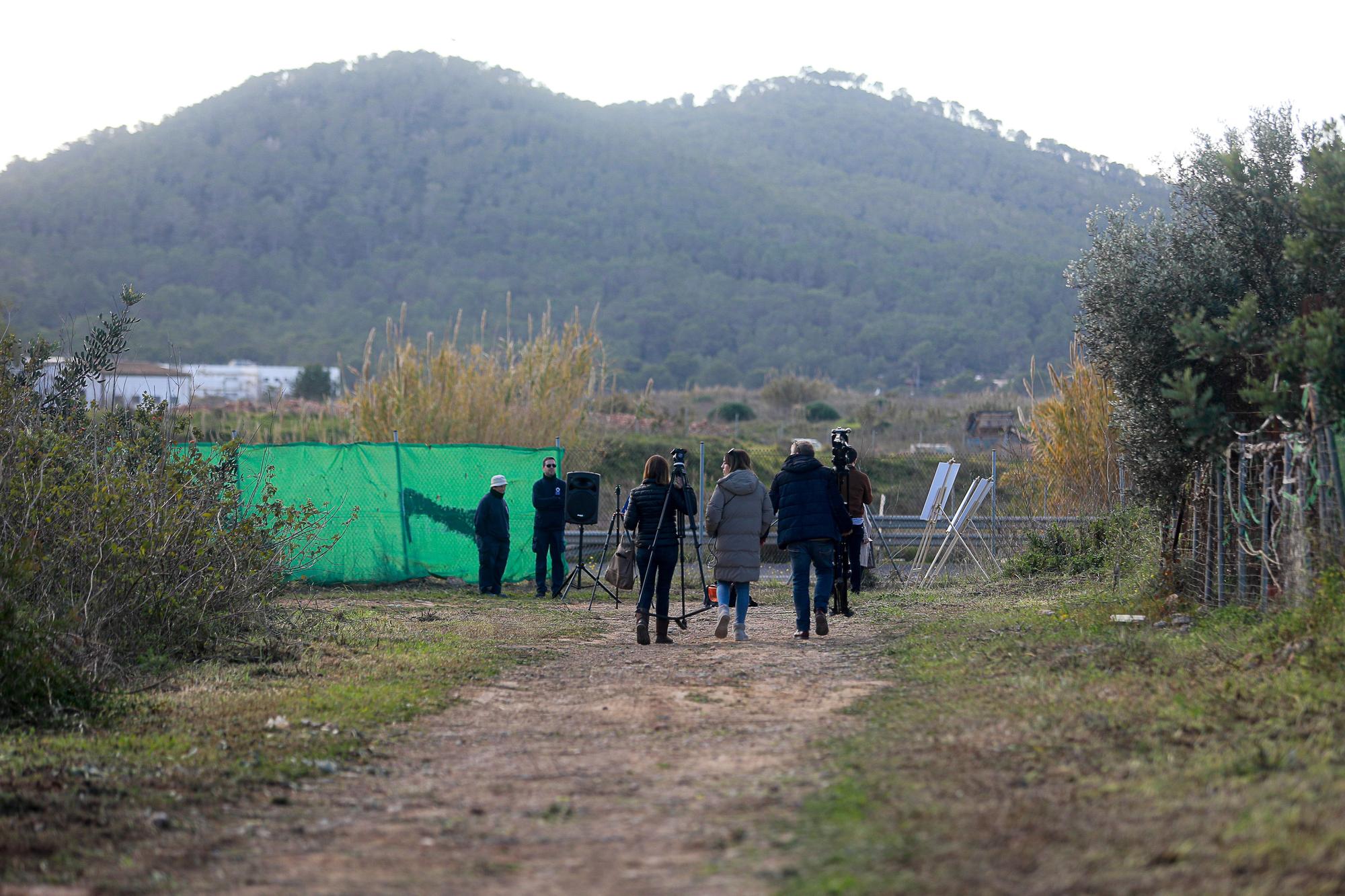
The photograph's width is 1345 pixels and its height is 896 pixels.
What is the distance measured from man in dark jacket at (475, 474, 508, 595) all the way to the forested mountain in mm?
71051

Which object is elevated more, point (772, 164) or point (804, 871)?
point (772, 164)

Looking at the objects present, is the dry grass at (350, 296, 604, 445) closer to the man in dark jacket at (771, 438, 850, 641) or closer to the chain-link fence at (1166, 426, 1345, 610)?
the man in dark jacket at (771, 438, 850, 641)

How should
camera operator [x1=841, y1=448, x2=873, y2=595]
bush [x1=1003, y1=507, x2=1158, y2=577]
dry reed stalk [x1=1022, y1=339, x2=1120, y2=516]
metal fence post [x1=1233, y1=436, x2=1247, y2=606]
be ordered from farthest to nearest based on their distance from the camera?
1. dry reed stalk [x1=1022, y1=339, x2=1120, y2=516]
2. camera operator [x1=841, y1=448, x2=873, y2=595]
3. bush [x1=1003, y1=507, x2=1158, y2=577]
4. metal fence post [x1=1233, y1=436, x2=1247, y2=606]

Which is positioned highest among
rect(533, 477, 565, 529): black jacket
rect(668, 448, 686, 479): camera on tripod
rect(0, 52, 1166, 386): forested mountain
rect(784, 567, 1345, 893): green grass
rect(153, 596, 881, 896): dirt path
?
rect(0, 52, 1166, 386): forested mountain

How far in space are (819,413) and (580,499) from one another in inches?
1409

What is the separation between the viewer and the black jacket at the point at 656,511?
1195 centimetres

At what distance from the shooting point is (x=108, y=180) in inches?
4621

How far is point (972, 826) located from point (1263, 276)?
7.76 meters

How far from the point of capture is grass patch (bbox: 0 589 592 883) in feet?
17.7

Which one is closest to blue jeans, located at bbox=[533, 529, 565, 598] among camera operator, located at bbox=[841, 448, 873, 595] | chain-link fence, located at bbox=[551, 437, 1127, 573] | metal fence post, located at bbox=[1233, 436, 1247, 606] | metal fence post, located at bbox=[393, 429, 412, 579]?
chain-link fence, located at bbox=[551, 437, 1127, 573]

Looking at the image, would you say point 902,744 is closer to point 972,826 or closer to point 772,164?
point 972,826

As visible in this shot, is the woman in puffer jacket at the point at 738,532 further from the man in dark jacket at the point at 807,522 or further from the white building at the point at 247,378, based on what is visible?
the white building at the point at 247,378

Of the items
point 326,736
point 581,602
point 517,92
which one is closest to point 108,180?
point 517,92

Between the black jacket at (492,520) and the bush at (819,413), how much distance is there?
1345 inches
